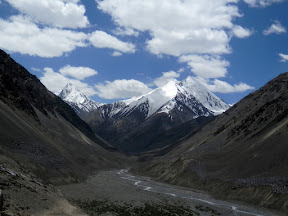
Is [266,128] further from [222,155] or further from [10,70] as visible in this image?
[10,70]

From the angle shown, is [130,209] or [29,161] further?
[29,161]

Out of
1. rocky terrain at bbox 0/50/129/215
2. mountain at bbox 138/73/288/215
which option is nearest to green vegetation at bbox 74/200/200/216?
rocky terrain at bbox 0/50/129/215

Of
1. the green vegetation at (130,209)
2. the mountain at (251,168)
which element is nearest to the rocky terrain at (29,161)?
the green vegetation at (130,209)

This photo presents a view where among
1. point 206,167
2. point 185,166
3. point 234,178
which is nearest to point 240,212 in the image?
point 234,178

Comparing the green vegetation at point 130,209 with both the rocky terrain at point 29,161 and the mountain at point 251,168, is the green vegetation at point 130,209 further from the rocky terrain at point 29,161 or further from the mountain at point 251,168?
the mountain at point 251,168

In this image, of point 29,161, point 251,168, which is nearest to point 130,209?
point 29,161

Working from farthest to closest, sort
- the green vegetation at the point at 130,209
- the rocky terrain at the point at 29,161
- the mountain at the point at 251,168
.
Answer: the mountain at the point at 251,168 → the green vegetation at the point at 130,209 → the rocky terrain at the point at 29,161

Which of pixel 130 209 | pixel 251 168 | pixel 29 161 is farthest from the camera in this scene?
pixel 251 168

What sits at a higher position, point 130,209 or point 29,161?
point 130,209

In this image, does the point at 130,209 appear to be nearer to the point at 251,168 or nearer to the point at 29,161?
the point at 29,161

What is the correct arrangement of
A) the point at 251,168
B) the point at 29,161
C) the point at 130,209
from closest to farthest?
the point at 130,209, the point at 29,161, the point at 251,168

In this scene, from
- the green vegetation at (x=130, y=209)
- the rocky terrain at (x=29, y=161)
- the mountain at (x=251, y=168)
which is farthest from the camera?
the mountain at (x=251, y=168)
